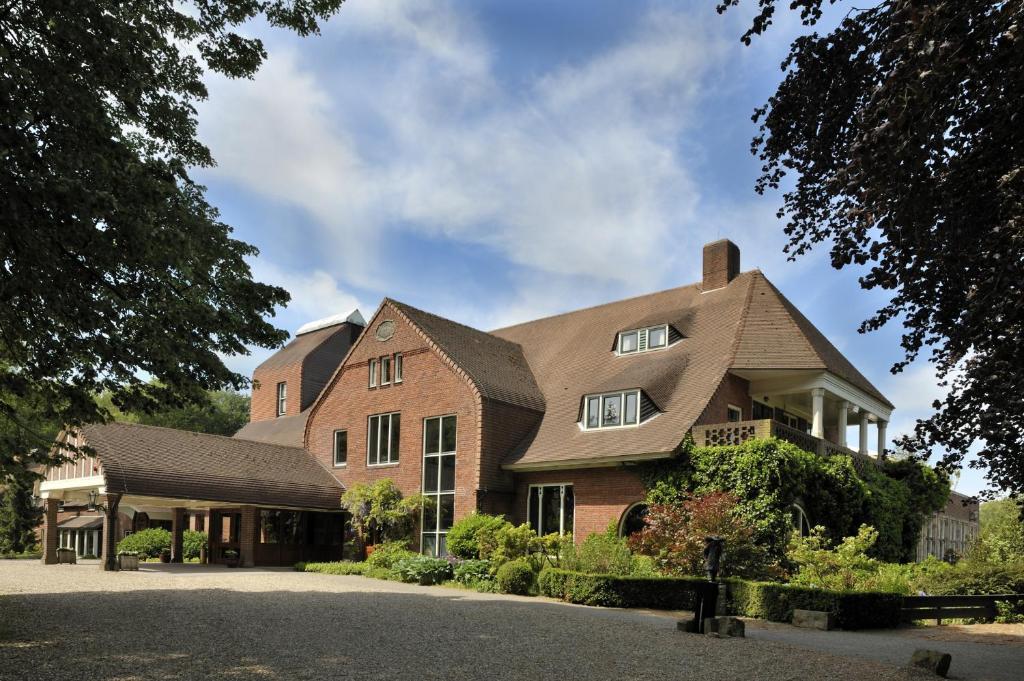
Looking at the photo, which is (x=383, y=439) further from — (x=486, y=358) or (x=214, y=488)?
(x=214, y=488)

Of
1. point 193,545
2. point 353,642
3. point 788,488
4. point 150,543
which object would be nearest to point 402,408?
point 193,545

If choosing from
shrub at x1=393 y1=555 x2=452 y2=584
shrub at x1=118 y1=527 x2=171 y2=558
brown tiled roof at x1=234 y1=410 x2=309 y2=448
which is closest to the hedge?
shrub at x1=393 y1=555 x2=452 y2=584

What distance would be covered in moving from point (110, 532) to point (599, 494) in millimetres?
14047

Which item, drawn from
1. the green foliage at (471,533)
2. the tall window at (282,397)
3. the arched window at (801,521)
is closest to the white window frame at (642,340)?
the arched window at (801,521)

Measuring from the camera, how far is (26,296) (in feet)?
30.3

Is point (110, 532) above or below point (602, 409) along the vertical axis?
below

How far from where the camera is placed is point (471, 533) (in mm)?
23641

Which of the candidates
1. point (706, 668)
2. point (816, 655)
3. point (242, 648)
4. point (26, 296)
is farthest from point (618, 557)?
point (26, 296)

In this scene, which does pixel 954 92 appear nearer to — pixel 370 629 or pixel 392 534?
pixel 370 629

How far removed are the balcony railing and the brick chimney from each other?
728cm

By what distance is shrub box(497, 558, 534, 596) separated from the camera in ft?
65.0

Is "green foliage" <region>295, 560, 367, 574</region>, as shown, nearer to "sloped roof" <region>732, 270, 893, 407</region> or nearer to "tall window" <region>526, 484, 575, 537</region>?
"tall window" <region>526, 484, 575, 537</region>

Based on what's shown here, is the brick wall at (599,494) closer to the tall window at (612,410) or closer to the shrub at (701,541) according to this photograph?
the tall window at (612,410)

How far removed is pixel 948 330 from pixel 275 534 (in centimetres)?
2439
